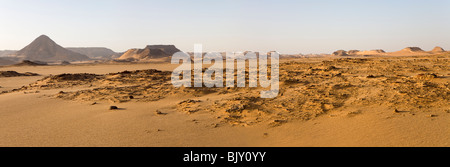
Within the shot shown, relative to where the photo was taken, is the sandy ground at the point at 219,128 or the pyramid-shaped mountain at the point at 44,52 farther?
the pyramid-shaped mountain at the point at 44,52

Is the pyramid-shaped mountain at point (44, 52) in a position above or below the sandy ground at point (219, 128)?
above

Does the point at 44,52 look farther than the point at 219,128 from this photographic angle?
Yes

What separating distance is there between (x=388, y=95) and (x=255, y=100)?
8.79 ft

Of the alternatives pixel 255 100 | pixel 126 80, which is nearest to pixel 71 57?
pixel 126 80

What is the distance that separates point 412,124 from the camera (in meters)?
3.74

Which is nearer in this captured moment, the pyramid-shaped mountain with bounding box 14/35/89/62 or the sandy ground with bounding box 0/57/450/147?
the sandy ground with bounding box 0/57/450/147

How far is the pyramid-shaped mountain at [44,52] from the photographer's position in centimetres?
8306

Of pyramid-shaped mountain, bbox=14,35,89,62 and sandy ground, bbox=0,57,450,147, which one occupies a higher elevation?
pyramid-shaped mountain, bbox=14,35,89,62

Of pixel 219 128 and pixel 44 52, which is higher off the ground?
pixel 44 52

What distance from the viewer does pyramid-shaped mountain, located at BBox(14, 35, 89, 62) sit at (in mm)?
83062

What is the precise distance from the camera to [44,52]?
280 ft
